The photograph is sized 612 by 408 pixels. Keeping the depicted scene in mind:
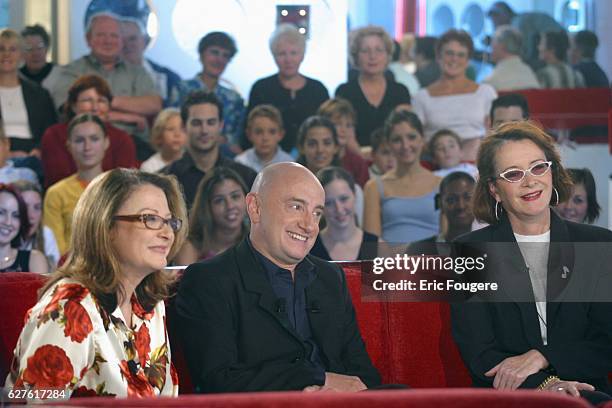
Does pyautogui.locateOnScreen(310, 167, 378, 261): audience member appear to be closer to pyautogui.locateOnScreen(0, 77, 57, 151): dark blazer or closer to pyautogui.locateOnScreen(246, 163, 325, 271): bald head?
pyautogui.locateOnScreen(0, 77, 57, 151): dark blazer

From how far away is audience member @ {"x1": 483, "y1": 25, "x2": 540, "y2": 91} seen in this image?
231 inches

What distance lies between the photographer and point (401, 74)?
21.0ft

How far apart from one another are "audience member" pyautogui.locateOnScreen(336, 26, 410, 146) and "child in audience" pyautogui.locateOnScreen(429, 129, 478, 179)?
262 millimetres

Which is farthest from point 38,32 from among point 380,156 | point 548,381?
point 548,381

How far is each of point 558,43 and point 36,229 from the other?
326 cm

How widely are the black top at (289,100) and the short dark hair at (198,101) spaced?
20 centimetres

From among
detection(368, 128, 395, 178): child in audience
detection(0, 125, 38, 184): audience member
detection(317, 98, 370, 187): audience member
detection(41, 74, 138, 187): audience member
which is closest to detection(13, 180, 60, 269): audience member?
detection(0, 125, 38, 184): audience member

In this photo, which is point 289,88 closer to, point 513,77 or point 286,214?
point 513,77

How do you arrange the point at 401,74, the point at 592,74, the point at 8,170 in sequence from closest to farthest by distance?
the point at 8,170 < the point at 592,74 < the point at 401,74

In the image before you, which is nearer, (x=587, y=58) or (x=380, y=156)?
(x=380, y=156)

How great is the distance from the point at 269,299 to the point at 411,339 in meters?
0.52

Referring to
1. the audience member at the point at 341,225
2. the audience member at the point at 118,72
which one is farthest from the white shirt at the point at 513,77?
the audience member at the point at 118,72

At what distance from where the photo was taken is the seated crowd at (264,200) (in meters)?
2.52

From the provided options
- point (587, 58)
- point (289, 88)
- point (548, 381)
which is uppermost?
point (587, 58)
